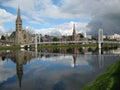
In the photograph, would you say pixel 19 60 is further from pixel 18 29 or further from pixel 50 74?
pixel 18 29

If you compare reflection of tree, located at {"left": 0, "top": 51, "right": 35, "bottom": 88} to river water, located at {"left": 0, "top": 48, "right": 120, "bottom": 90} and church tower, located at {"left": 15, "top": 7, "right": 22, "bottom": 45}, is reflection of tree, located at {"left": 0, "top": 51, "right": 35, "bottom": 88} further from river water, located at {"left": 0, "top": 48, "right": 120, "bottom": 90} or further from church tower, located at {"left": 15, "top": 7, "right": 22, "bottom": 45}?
church tower, located at {"left": 15, "top": 7, "right": 22, "bottom": 45}

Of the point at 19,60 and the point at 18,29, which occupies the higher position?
the point at 18,29

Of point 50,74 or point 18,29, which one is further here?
point 18,29

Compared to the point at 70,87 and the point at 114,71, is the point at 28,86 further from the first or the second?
the point at 114,71

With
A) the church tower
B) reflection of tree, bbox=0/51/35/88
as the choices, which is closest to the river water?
reflection of tree, bbox=0/51/35/88

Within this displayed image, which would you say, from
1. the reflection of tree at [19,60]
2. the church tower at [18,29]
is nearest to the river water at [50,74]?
the reflection of tree at [19,60]

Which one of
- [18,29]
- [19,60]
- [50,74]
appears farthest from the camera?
[18,29]

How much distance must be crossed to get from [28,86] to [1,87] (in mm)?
2581

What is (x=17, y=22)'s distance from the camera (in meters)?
178

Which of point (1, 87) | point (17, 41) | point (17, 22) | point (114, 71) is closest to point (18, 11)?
point (17, 22)

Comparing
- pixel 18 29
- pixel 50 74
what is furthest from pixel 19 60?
pixel 18 29

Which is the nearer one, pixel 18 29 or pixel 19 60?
pixel 19 60

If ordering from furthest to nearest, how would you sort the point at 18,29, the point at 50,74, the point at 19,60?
the point at 18,29, the point at 19,60, the point at 50,74

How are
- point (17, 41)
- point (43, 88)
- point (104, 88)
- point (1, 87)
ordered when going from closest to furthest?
point (104, 88) → point (43, 88) → point (1, 87) → point (17, 41)
